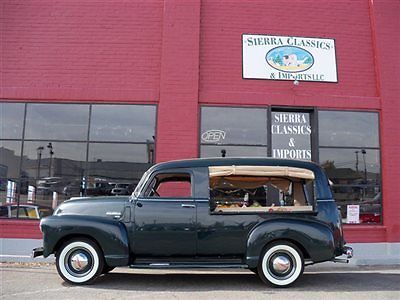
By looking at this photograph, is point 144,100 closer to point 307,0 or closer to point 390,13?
point 307,0

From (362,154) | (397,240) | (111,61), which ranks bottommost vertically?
(397,240)

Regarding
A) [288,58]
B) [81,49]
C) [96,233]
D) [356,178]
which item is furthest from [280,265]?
[81,49]

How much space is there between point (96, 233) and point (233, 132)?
199 inches

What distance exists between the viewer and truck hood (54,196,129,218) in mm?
7394

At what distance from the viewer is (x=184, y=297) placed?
20.9 feet

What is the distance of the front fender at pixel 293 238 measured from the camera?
280 inches

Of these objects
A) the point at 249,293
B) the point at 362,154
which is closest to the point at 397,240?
the point at 362,154

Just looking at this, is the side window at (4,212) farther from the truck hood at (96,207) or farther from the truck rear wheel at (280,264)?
the truck rear wheel at (280,264)

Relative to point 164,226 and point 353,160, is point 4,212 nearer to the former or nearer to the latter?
point 164,226

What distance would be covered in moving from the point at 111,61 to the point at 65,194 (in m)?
3.58

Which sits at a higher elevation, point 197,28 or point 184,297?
point 197,28

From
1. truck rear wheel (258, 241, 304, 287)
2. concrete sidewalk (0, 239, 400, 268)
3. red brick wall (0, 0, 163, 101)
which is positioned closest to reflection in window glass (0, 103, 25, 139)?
red brick wall (0, 0, 163, 101)

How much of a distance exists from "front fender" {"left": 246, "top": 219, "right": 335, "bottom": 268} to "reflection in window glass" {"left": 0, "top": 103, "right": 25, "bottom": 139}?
7.00 meters

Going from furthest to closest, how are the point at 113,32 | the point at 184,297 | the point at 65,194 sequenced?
the point at 113,32 → the point at 65,194 → the point at 184,297
